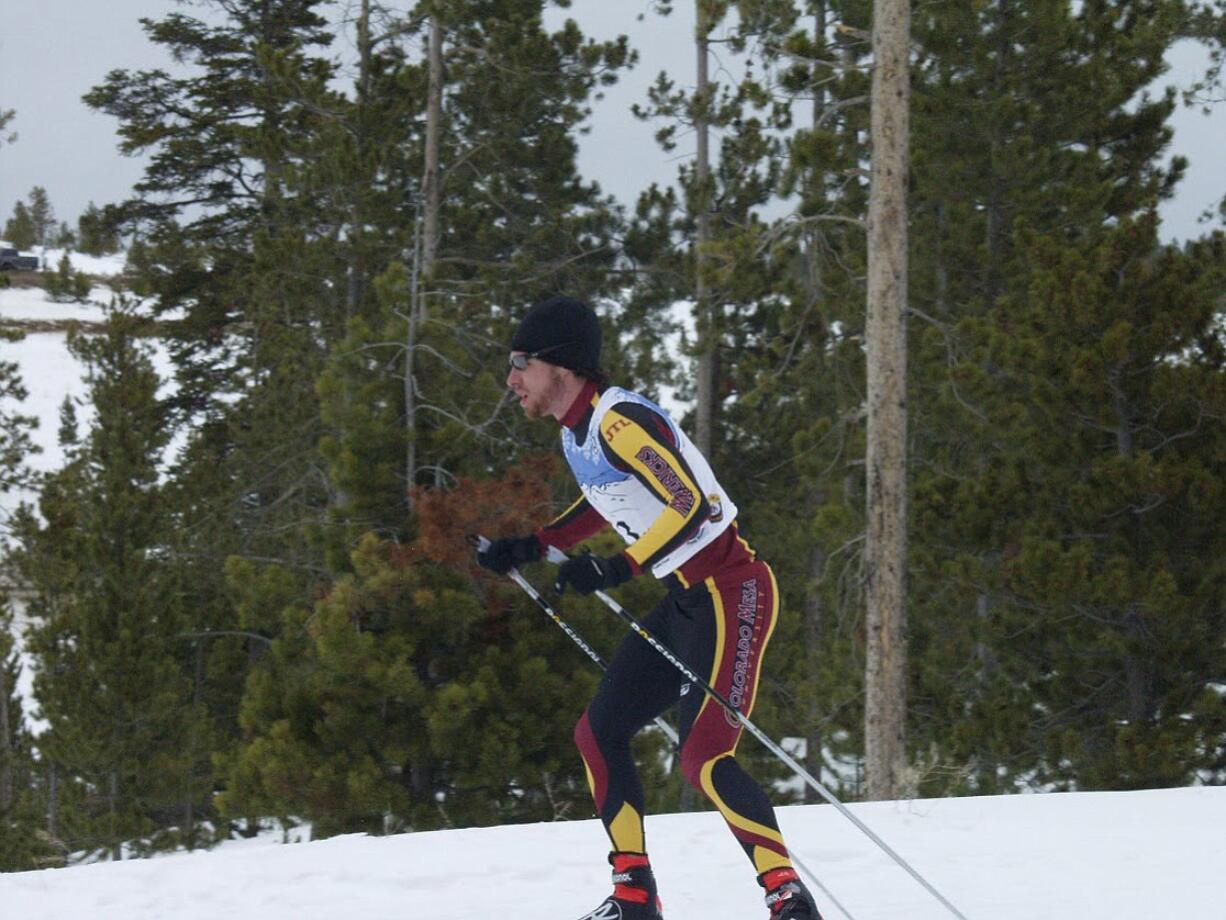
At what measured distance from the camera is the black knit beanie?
3727 mm

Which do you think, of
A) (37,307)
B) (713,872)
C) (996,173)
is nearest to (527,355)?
(713,872)

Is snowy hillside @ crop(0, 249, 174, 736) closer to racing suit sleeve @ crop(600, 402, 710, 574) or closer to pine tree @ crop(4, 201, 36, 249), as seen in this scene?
pine tree @ crop(4, 201, 36, 249)

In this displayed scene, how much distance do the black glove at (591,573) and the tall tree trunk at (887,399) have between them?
6.96 metres

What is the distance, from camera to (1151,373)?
9.95m

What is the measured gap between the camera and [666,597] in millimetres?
3766

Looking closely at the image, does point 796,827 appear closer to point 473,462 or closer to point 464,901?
point 464,901

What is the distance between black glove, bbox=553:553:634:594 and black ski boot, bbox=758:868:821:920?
3.15 feet

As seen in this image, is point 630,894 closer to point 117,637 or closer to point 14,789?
point 117,637

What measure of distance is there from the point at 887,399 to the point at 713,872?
5.88m

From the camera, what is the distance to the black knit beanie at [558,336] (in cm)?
373

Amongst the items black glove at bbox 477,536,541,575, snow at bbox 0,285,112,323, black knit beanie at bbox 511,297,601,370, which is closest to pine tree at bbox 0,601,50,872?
black glove at bbox 477,536,541,575

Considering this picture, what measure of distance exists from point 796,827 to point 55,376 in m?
57.3

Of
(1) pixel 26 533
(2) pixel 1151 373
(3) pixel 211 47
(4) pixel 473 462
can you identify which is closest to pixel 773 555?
(4) pixel 473 462

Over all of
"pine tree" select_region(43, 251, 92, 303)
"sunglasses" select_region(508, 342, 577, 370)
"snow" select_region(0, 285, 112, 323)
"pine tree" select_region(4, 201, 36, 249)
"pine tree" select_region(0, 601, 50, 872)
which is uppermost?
"pine tree" select_region(4, 201, 36, 249)
